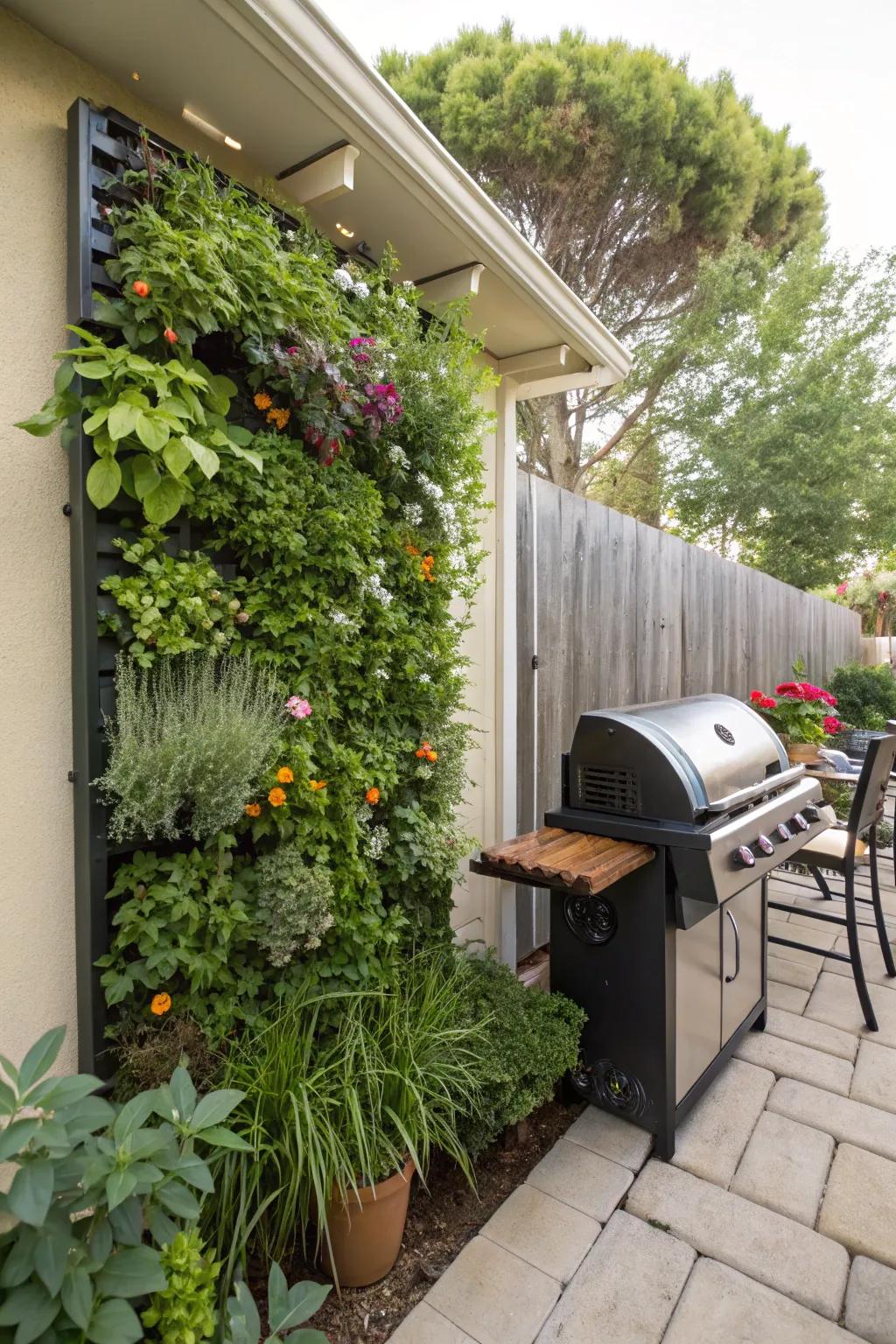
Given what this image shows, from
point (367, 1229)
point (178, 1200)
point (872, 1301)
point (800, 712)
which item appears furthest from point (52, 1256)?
point (800, 712)

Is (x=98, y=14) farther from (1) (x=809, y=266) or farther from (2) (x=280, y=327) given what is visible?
(1) (x=809, y=266)

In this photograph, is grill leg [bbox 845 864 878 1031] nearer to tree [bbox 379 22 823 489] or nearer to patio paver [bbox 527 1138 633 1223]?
patio paver [bbox 527 1138 633 1223]

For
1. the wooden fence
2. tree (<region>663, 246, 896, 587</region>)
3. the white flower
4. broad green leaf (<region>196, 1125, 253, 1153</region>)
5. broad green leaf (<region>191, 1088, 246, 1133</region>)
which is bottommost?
broad green leaf (<region>196, 1125, 253, 1153</region>)

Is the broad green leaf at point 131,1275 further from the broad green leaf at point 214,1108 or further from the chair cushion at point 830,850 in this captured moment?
the chair cushion at point 830,850

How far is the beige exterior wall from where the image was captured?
130 cm

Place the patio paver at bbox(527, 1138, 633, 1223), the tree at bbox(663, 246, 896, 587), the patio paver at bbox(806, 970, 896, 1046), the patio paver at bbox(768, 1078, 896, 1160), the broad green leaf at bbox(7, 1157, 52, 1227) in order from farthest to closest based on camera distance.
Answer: the tree at bbox(663, 246, 896, 587) → the patio paver at bbox(806, 970, 896, 1046) → the patio paver at bbox(768, 1078, 896, 1160) → the patio paver at bbox(527, 1138, 633, 1223) → the broad green leaf at bbox(7, 1157, 52, 1227)

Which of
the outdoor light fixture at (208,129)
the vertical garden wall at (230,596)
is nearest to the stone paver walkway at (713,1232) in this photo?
the vertical garden wall at (230,596)

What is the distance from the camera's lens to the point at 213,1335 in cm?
114

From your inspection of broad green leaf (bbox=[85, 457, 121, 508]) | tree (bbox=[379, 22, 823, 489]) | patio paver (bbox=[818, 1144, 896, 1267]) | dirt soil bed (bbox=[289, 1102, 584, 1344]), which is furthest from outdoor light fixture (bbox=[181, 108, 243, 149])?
tree (bbox=[379, 22, 823, 489])

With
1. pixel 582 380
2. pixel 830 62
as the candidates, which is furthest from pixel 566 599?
pixel 830 62

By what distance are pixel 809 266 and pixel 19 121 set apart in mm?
10360

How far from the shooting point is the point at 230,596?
1.51 metres

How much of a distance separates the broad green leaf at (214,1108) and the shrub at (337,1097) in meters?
0.27

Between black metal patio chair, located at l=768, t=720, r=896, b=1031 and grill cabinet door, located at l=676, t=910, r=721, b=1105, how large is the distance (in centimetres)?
76
